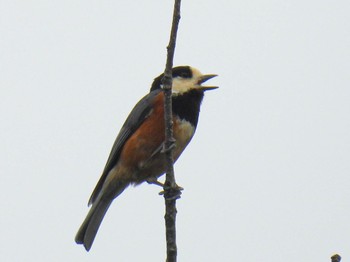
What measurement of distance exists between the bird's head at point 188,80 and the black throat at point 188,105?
6 centimetres

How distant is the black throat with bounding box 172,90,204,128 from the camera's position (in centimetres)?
655

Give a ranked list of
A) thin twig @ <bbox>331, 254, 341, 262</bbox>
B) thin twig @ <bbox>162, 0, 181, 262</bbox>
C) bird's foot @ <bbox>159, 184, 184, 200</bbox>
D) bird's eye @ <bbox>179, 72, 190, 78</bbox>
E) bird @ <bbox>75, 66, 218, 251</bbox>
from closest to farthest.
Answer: thin twig @ <bbox>331, 254, 341, 262</bbox>
thin twig @ <bbox>162, 0, 181, 262</bbox>
bird's foot @ <bbox>159, 184, 184, 200</bbox>
bird @ <bbox>75, 66, 218, 251</bbox>
bird's eye @ <bbox>179, 72, 190, 78</bbox>

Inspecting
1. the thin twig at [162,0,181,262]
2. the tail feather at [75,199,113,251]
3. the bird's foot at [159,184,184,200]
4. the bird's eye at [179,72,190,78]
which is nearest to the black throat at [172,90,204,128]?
the bird's eye at [179,72,190,78]

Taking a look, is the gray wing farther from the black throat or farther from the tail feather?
the black throat

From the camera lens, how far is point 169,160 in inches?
170

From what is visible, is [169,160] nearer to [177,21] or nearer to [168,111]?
[168,111]

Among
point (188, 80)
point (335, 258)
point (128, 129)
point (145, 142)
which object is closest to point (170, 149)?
point (335, 258)

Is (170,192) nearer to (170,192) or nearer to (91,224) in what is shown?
(170,192)

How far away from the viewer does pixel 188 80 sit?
703cm

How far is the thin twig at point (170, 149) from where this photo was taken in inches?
150

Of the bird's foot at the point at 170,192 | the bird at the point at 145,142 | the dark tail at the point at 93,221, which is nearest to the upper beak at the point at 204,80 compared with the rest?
the bird at the point at 145,142

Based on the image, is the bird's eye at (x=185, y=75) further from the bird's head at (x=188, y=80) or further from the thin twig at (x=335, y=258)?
the thin twig at (x=335, y=258)

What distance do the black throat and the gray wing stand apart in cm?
30

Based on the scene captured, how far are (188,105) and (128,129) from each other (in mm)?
674
